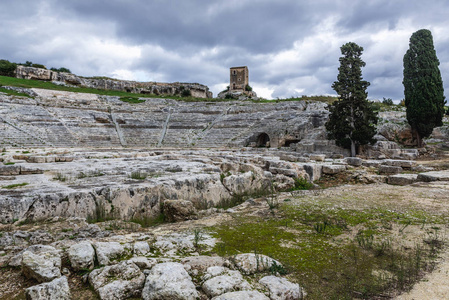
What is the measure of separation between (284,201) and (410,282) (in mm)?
3684

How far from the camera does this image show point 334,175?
10.5m

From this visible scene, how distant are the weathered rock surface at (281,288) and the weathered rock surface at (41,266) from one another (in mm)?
2089

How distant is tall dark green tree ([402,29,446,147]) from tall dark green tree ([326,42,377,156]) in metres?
4.51

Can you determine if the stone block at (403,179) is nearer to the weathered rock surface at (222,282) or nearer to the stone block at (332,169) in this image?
the stone block at (332,169)

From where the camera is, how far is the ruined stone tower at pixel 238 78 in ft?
187

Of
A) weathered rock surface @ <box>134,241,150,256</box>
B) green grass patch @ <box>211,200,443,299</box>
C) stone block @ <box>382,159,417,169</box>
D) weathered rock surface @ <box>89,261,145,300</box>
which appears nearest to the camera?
weathered rock surface @ <box>89,261,145,300</box>

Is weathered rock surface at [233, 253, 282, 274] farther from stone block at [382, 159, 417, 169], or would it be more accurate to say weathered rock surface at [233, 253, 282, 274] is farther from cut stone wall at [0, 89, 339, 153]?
cut stone wall at [0, 89, 339, 153]

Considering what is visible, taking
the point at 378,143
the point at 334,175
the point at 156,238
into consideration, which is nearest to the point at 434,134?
the point at 378,143

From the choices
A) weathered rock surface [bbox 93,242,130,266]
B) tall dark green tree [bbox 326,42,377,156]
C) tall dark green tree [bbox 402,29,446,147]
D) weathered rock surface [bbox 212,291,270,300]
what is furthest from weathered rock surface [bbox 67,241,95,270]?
tall dark green tree [bbox 402,29,446,147]

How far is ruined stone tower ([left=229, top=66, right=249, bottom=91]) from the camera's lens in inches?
2248

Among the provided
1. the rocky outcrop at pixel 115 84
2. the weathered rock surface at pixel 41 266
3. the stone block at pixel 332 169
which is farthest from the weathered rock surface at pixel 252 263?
the rocky outcrop at pixel 115 84

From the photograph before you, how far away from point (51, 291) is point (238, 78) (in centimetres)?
5859

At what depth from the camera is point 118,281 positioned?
2385mm

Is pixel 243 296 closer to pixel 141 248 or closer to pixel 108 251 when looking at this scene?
pixel 141 248
